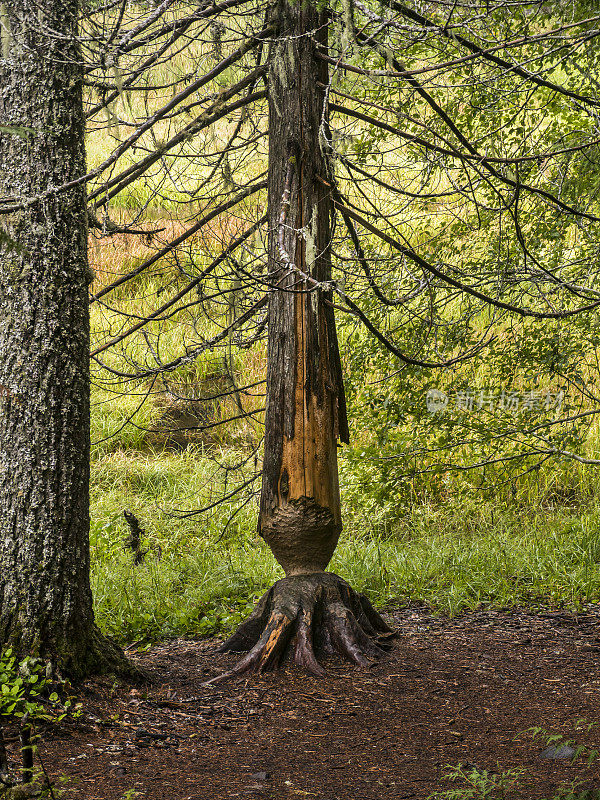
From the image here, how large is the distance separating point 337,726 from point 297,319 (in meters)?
2.18

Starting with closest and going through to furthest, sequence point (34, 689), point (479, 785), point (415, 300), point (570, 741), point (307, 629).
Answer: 1. point (479, 785)
2. point (570, 741)
3. point (34, 689)
4. point (307, 629)
5. point (415, 300)

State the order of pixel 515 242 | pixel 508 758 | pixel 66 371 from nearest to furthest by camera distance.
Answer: pixel 508 758 < pixel 66 371 < pixel 515 242

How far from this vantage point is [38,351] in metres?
3.42

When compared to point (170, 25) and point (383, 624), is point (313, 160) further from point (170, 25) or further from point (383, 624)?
point (383, 624)

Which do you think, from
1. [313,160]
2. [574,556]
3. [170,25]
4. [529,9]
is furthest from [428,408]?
[170,25]

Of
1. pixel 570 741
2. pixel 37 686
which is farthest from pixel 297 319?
pixel 570 741

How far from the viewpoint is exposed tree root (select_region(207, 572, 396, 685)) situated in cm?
404

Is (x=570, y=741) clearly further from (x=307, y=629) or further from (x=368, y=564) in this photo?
(x=368, y=564)

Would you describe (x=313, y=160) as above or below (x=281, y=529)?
above

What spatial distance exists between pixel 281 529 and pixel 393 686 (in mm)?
1056

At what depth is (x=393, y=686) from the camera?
3877 mm

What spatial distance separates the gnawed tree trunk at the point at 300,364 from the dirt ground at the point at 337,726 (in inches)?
13.1

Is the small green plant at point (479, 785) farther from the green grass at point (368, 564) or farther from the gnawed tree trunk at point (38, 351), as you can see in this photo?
the green grass at point (368, 564)

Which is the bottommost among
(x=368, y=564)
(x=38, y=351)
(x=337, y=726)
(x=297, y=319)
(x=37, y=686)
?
(x=337, y=726)
